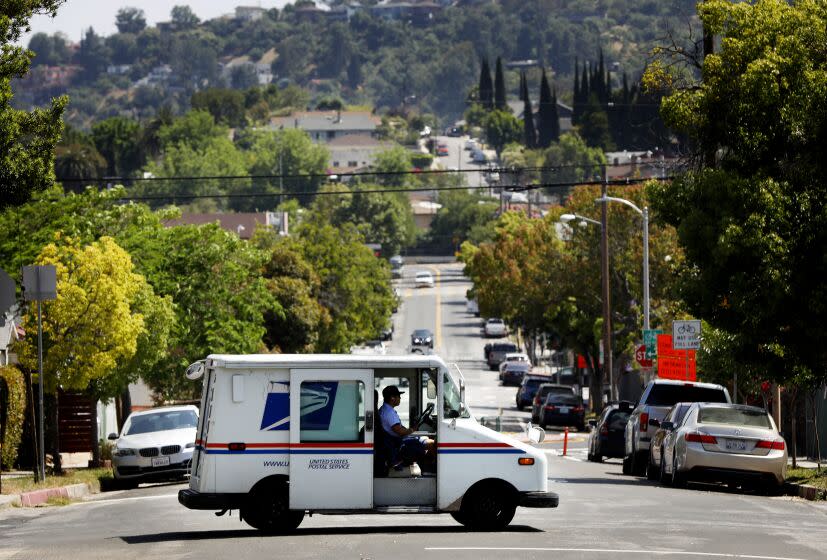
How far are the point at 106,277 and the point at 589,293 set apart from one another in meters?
33.9

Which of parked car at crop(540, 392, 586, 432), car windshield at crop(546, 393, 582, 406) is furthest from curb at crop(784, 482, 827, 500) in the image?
car windshield at crop(546, 393, 582, 406)

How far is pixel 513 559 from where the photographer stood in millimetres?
15758

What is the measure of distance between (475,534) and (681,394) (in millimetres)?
14275

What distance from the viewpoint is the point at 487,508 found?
18672 mm

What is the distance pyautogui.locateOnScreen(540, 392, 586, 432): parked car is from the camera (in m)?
58.2

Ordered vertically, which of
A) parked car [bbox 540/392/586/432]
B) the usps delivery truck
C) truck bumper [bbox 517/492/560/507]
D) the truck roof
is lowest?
parked car [bbox 540/392/586/432]

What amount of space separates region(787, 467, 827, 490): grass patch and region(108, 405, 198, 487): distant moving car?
420 inches

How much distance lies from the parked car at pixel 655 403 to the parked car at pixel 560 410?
83.4ft

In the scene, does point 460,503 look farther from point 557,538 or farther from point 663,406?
point 663,406

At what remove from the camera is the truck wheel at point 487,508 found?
18.6 m

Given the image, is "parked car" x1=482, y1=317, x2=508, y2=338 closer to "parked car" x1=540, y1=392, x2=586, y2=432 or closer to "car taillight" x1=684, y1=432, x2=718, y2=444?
"parked car" x1=540, y1=392, x2=586, y2=432

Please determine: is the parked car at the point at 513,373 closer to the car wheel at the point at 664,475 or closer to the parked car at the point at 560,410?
the parked car at the point at 560,410

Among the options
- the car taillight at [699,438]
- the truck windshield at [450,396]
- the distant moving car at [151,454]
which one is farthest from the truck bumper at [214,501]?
the distant moving car at [151,454]

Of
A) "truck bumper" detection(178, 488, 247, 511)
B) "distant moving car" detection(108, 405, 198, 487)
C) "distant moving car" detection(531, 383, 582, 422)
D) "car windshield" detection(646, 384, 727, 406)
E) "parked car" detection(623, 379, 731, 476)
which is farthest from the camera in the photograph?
"distant moving car" detection(531, 383, 582, 422)
